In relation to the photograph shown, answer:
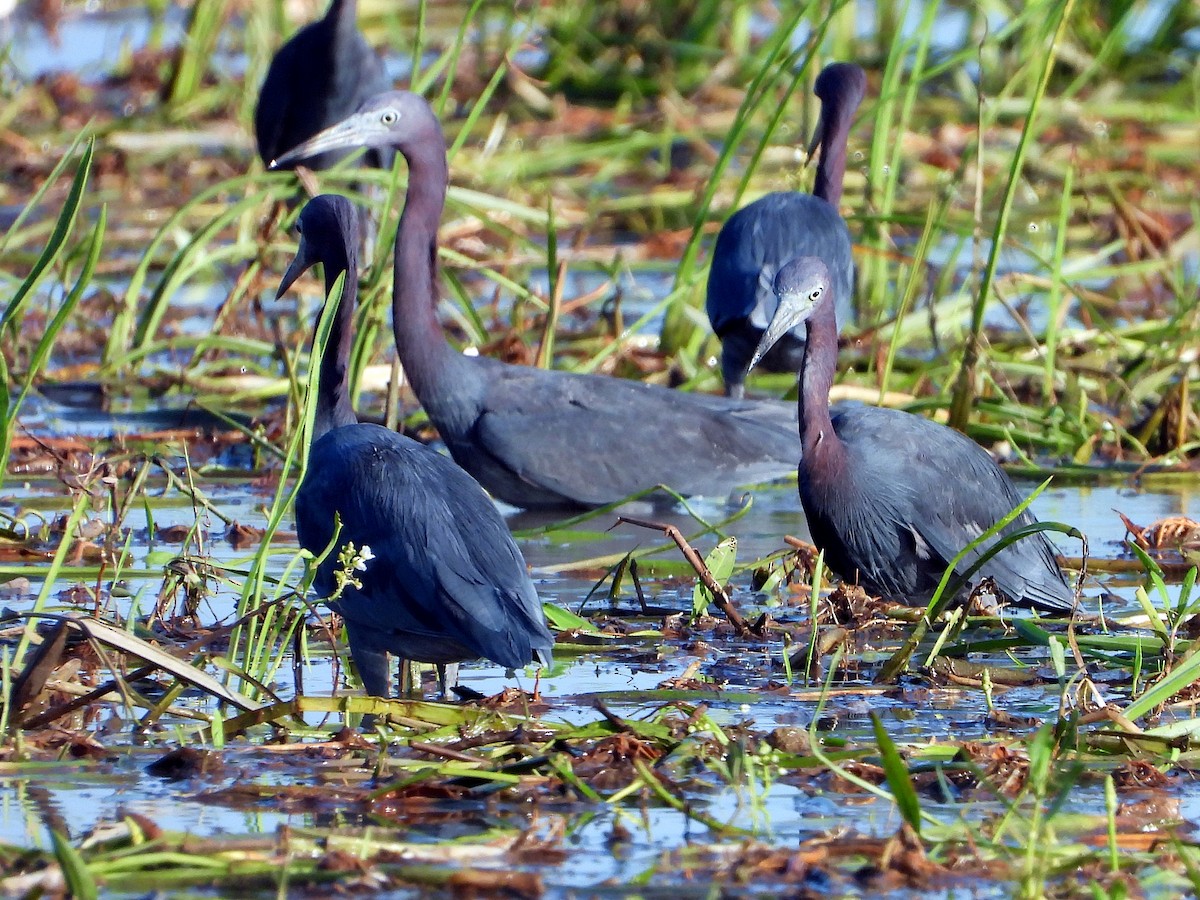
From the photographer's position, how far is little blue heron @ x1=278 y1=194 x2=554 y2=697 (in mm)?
4004

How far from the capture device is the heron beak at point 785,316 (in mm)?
4988

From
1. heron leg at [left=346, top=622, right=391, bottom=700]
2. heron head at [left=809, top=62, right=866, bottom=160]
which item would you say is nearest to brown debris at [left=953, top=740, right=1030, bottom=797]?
heron leg at [left=346, top=622, right=391, bottom=700]

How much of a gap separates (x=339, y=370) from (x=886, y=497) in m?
1.36

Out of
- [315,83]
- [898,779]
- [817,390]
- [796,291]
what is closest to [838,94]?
[796,291]

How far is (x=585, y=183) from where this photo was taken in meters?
10.3

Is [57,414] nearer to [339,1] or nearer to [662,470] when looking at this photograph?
[662,470]

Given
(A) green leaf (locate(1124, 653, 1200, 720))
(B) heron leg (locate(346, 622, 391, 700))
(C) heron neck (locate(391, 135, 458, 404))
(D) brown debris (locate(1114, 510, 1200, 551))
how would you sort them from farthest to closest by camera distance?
(C) heron neck (locate(391, 135, 458, 404)) < (D) brown debris (locate(1114, 510, 1200, 551)) < (B) heron leg (locate(346, 622, 391, 700)) < (A) green leaf (locate(1124, 653, 1200, 720))

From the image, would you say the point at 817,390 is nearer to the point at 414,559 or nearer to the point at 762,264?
the point at 414,559

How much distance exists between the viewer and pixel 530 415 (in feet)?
20.5

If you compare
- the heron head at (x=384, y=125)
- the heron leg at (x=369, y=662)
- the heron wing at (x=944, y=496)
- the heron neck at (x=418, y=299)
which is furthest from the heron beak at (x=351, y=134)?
the heron leg at (x=369, y=662)

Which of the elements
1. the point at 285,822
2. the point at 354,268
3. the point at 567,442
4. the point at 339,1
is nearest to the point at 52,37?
the point at 339,1

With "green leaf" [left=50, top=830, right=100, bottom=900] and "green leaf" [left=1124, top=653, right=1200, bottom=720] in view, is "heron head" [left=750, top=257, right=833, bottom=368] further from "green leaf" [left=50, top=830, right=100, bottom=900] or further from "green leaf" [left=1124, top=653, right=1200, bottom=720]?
"green leaf" [left=50, top=830, right=100, bottom=900]

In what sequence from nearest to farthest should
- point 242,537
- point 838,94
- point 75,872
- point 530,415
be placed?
point 75,872
point 242,537
point 530,415
point 838,94

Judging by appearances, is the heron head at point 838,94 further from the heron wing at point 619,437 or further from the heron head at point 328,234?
the heron head at point 328,234
